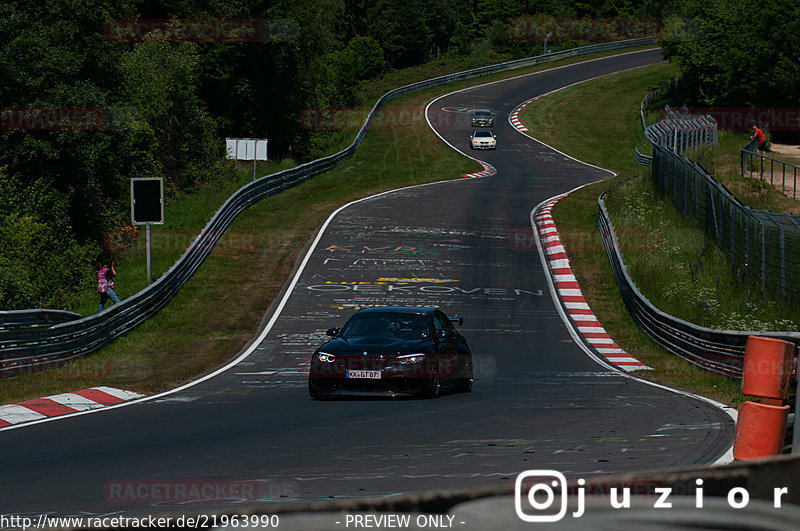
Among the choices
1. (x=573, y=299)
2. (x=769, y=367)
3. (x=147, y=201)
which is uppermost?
(x=147, y=201)

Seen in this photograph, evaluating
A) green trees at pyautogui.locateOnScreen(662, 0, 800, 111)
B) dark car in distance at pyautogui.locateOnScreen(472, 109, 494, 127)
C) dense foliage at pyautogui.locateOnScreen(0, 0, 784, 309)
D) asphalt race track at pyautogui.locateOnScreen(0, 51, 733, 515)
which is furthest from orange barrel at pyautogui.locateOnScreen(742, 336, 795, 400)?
dark car in distance at pyautogui.locateOnScreen(472, 109, 494, 127)

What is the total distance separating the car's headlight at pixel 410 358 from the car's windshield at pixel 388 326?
2.67ft

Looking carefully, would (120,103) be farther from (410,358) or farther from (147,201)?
(410,358)

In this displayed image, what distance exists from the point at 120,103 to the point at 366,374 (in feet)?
102

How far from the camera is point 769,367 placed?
8.21 metres

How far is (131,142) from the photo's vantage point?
137ft

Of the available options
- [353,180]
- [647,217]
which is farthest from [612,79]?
[647,217]

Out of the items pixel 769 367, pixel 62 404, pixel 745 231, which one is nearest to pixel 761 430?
pixel 769 367

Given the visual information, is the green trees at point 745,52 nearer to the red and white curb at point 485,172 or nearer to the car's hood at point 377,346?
the red and white curb at point 485,172

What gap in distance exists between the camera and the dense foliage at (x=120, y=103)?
33.3 m

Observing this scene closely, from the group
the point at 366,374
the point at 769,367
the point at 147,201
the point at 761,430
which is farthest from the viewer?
the point at 147,201

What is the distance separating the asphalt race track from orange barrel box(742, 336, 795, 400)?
1061 millimetres

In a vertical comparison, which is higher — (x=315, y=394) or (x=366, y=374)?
(x=366, y=374)

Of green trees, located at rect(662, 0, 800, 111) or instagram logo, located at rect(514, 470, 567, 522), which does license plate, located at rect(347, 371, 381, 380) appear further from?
green trees, located at rect(662, 0, 800, 111)
